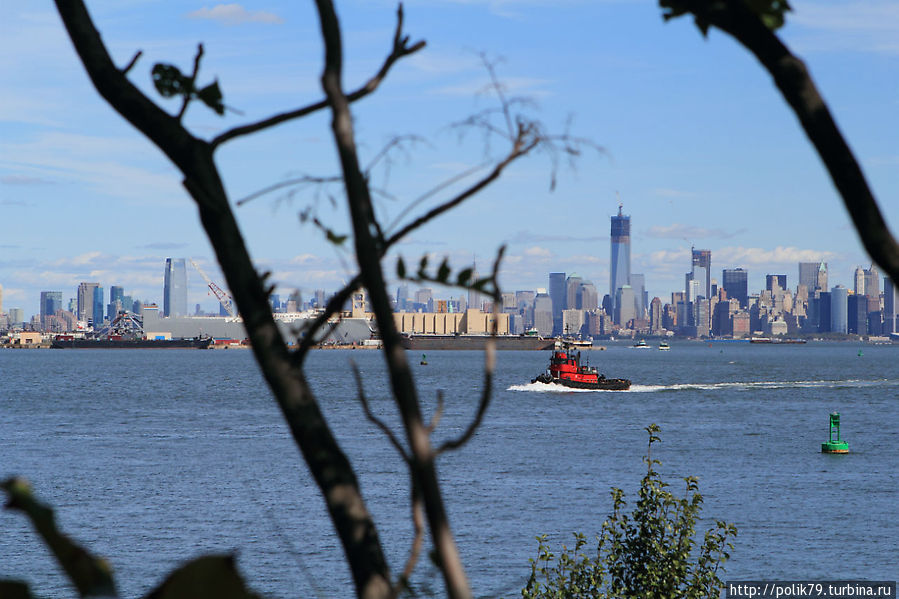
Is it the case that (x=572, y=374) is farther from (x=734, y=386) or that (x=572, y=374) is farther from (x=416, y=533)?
(x=416, y=533)

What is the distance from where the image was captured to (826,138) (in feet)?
7.07

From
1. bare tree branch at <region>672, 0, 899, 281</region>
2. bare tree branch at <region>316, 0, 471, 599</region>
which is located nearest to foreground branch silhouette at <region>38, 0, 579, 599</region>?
bare tree branch at <region>316, 0, 471, 599</region>

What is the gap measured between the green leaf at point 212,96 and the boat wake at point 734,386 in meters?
115

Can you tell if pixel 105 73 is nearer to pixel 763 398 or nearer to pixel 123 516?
pixel 123 516

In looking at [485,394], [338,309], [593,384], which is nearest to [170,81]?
[338,309]

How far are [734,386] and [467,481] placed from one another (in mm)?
91362

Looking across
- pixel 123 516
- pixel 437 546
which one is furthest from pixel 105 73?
pixel 123 516

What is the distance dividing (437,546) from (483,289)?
0.63m

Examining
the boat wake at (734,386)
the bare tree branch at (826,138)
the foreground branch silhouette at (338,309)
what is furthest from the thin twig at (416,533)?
the boat wake at (734,386)

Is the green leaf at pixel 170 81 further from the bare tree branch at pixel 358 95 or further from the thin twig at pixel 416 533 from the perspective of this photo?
the thin twig at pixel 416 533

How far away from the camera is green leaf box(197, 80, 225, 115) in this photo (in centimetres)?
304

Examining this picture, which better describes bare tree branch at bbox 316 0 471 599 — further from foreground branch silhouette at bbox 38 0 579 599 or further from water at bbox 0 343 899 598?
water at bbox 0 343 899 598

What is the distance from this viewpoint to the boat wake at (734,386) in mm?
127938

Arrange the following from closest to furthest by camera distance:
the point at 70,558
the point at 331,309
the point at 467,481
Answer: the point at 70,558 → the point at 331,309 → the point at 467,481
